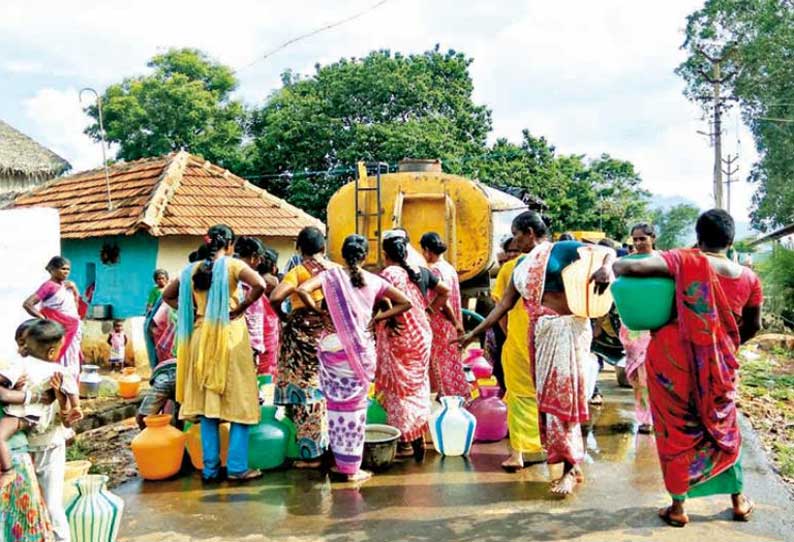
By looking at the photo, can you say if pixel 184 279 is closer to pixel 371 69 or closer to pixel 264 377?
pixel 264 377

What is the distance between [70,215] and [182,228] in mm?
3182

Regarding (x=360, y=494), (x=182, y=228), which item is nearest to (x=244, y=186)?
(x=182, y=228)

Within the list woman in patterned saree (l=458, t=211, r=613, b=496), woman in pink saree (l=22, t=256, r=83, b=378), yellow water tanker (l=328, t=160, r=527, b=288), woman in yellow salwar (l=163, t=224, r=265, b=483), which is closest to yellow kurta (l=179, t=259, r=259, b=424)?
woman in yellow salwar (l=163, t=224, r=265, b=483)

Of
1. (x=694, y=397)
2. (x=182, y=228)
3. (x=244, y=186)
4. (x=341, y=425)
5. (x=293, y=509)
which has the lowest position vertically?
(x=293, y=509)

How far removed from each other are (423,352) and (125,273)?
726 centimetres

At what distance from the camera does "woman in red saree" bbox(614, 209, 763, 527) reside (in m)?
3.74

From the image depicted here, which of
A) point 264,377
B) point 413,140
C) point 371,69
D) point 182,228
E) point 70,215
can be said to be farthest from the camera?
point 371,69

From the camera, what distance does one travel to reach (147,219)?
10.2 m

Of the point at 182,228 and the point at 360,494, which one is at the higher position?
the point at 182,228

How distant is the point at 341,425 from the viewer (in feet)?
15.4

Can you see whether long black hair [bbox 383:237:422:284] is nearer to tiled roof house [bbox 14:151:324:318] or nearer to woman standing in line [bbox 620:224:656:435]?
woman standing in line [bbox 620:224:656:435]

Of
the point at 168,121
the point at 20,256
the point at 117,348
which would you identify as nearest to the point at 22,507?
the point at 20,256

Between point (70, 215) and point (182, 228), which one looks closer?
point (182, 228)

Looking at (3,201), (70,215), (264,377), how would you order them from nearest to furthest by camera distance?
(264,377)
(70,215)
(3,201)
